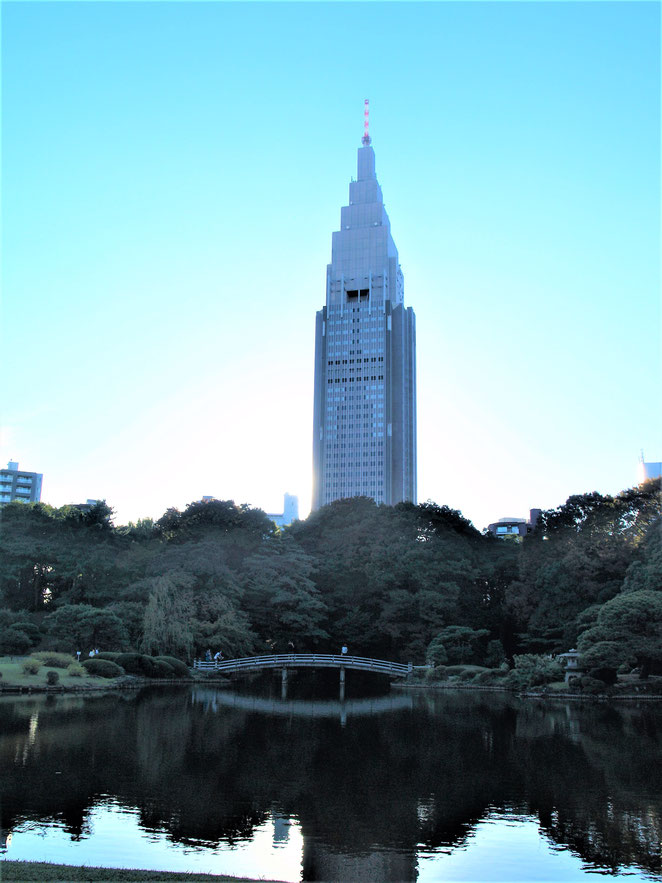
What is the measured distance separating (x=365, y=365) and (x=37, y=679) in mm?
98824

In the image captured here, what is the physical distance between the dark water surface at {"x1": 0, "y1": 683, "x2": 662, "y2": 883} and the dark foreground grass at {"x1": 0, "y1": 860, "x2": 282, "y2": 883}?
112cm

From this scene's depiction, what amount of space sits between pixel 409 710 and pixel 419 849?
21495mm

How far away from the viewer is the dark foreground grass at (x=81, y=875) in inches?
364

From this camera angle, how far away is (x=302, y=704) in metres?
36.2

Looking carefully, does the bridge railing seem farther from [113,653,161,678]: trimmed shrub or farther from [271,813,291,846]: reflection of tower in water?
[271,813,291,846]: reflection of tower in water

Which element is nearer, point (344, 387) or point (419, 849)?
point (419, 849)

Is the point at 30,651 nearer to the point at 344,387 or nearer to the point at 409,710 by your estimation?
the point at 409,710

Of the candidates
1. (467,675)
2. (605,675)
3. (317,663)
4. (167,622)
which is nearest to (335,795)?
(605,675)

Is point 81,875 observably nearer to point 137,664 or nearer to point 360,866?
point 360,866

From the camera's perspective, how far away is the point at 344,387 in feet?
426

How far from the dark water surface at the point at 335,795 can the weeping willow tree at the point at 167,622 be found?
14.7 m

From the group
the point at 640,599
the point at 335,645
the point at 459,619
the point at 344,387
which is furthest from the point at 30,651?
the point at 344,387

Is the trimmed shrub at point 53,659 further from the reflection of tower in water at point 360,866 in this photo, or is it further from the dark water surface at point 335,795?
the reflection of tower in water at point 360,866

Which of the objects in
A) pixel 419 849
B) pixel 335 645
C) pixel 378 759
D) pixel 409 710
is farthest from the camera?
pixel 335 645
